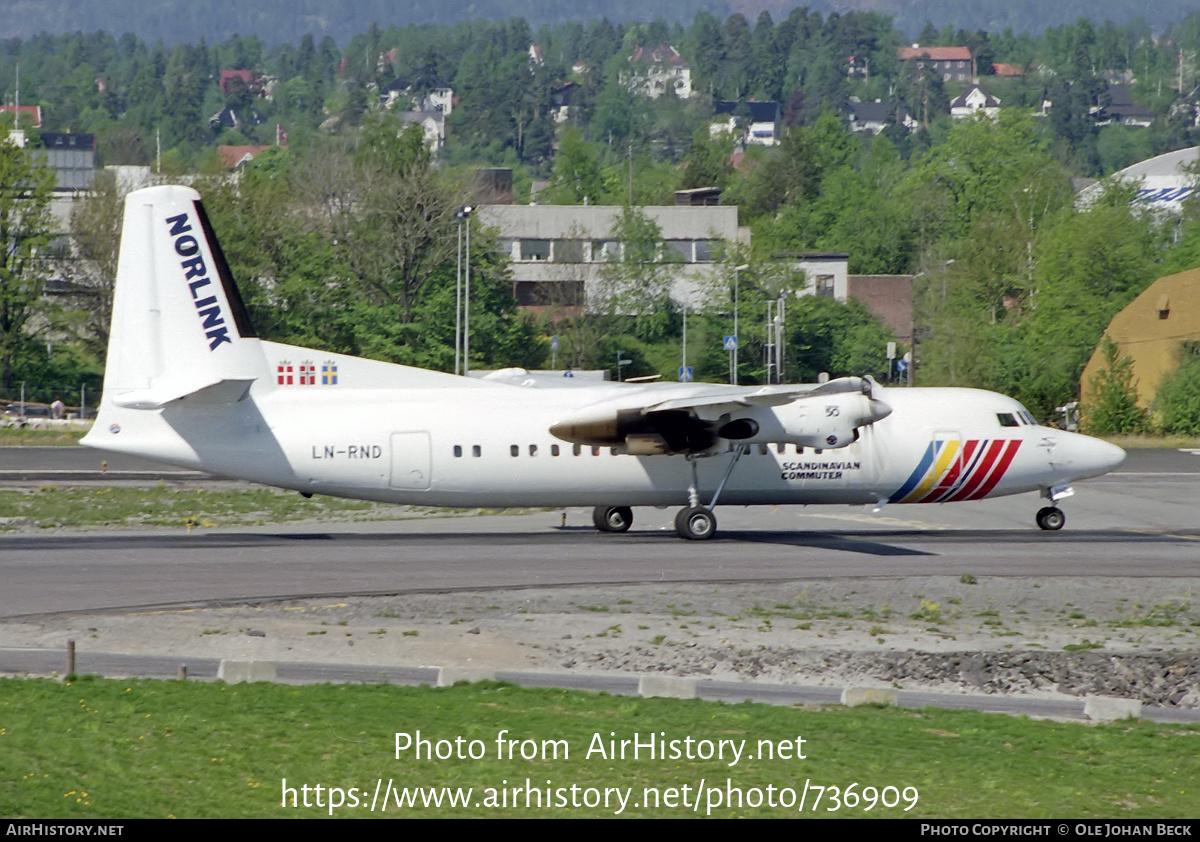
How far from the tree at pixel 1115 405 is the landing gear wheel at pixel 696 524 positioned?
40.7m

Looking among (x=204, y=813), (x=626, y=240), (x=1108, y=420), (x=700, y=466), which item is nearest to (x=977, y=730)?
(x=204, y=813)

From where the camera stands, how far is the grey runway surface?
23453 mm

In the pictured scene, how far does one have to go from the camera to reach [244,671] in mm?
15938

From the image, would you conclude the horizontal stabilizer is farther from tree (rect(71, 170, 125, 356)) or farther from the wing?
tree (rect(71, 170, 125, 356))

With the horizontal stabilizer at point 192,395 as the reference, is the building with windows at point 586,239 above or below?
above

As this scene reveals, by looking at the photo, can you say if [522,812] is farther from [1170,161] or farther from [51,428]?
[1170,161]

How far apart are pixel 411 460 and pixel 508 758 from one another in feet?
53.3

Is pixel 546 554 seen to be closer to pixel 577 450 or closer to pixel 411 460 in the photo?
pixel 577 450

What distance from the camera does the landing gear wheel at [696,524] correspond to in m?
30.1

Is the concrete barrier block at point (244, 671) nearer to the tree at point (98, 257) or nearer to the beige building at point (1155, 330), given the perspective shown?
the beige building at point (1155, 330)

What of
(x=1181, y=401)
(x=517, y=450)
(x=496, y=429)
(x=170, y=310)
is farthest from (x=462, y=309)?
(x=170, y=310)

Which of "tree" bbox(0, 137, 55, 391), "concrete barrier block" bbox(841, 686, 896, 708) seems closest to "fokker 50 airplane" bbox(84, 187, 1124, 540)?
"concrete barrier block" bbox(841, 686, 896, 708)

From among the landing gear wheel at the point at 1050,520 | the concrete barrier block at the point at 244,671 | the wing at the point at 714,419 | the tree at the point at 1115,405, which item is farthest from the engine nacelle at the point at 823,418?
the tree at the point at 1115,405

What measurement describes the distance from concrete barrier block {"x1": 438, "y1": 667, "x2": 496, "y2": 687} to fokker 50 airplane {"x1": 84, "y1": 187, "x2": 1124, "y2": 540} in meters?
12.3
